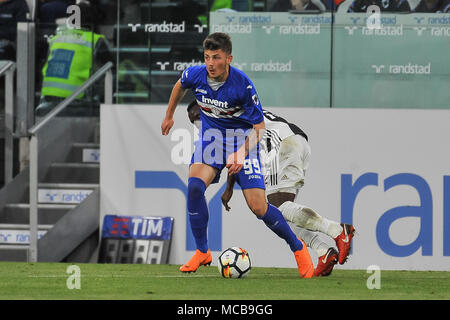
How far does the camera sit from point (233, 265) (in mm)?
9547

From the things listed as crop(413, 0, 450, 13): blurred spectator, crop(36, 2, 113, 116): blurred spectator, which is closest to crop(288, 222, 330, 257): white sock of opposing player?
crop(413, 0, 450, 13): blurred spectator

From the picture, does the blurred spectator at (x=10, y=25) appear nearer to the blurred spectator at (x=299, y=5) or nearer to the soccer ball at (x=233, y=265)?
the blurred spectator at (x=299, y=5)

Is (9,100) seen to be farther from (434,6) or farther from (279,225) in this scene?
(279,225)

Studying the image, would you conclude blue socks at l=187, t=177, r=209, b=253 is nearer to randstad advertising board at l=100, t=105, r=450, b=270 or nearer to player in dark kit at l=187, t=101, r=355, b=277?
player in dark kit at l=187, t=101, r=355, b=277

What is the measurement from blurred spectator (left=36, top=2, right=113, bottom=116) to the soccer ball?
16.4 ft

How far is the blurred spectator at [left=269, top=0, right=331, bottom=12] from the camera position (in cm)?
1324

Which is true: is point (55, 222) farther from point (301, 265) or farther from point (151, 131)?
point (301, 265)

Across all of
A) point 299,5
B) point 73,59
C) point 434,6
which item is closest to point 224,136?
point 299,5

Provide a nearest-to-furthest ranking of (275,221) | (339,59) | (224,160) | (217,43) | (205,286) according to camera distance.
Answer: (205,286), (217,43), (275,221), (224,160), (339,59)

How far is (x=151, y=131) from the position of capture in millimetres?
13539

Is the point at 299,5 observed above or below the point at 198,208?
above

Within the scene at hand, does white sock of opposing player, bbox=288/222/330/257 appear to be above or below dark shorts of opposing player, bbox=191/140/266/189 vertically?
below

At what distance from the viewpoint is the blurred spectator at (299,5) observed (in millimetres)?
13242

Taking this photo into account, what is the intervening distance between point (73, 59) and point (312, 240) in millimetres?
5069
